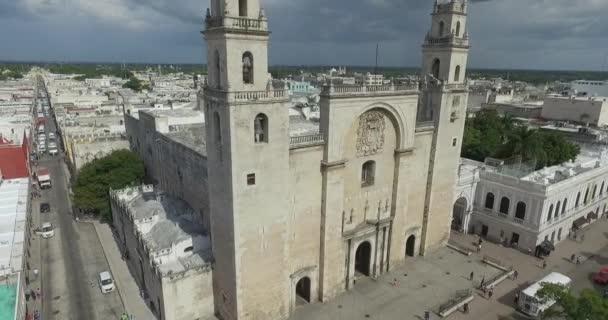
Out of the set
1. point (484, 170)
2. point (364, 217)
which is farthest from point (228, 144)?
point (484, 170)

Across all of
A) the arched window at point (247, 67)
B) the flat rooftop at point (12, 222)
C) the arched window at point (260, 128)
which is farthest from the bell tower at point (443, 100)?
the flat rooftop at point (12, 222)

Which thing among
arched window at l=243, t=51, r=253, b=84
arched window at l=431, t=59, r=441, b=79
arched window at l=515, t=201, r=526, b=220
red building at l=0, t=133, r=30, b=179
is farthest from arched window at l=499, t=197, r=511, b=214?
red building at l=0, t=133, r=30, b=179

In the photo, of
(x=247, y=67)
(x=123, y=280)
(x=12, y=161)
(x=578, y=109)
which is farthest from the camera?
(x=578, y=109)

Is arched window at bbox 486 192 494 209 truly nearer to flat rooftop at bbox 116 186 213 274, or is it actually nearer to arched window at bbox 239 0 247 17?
flat rooftop at bbox 116 186 213 274

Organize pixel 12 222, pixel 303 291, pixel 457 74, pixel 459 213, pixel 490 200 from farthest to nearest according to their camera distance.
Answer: pixel 459 213, pixel 490 200, pixel 12 222, pixel 457 74, pixel 303 291

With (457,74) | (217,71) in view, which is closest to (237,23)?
(217,71)

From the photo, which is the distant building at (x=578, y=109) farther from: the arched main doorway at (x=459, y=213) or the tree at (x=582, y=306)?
the tree at (x=582, y=306)

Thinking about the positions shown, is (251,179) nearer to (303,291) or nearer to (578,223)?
(303,291)
